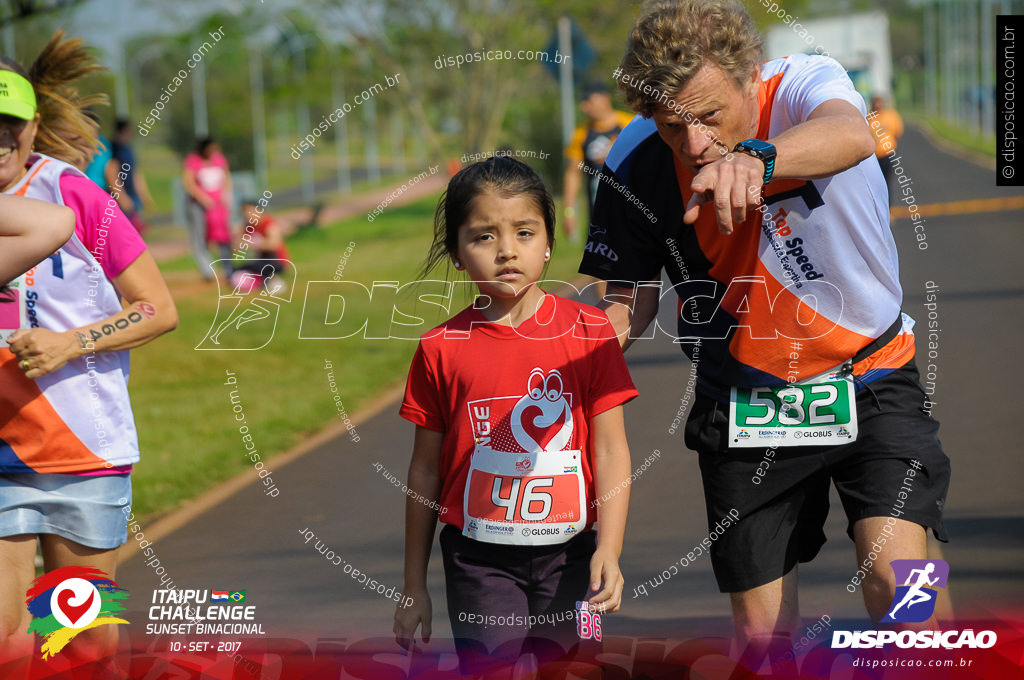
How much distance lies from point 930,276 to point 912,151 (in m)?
30.7

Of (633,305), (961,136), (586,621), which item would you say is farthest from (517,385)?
(961,136)

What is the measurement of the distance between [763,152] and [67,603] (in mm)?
2221

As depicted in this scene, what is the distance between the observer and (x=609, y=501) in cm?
280

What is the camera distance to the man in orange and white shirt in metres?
2.58

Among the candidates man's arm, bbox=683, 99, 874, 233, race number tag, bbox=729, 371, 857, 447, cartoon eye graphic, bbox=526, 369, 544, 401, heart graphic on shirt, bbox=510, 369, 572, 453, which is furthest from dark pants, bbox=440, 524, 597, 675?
man's arm, bbox=683, 99, 874, 233

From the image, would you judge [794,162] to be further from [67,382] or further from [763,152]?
[67,382]

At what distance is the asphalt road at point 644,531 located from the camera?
4285mm

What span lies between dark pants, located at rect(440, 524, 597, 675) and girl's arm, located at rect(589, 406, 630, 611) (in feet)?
0.36

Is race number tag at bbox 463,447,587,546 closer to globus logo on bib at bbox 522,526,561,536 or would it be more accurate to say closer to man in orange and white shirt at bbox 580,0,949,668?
globus logo on bib at bbox 522,526,561,536

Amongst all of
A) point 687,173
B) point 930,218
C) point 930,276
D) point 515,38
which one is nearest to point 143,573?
point 687,173

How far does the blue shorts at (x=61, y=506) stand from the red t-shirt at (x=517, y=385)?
3.08 feet

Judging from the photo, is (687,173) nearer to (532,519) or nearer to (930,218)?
(532,519)

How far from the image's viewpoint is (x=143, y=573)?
515cm

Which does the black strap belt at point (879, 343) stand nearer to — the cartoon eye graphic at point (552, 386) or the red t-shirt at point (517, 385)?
the red t-shirt at point (517, 385)
